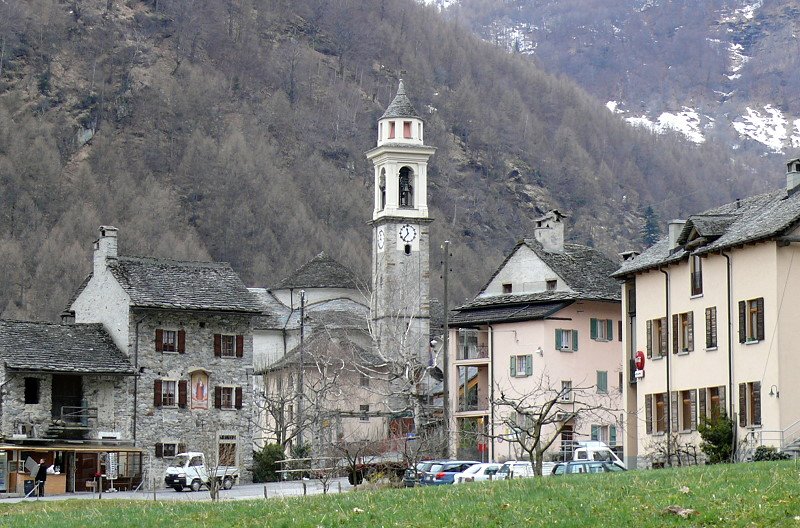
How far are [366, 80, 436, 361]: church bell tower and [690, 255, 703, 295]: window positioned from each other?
49533 millimetres

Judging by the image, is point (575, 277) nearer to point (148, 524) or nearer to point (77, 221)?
point (148, 524)

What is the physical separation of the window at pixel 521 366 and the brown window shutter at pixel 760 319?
28.9 meters

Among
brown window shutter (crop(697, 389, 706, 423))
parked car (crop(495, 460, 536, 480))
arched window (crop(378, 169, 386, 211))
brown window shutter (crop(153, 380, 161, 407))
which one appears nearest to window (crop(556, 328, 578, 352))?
brown window shutter (crop(153, 380, 161, 407))

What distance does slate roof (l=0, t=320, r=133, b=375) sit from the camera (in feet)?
256

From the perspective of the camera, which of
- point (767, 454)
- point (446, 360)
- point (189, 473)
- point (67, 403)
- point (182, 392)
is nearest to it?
point (767, 454)

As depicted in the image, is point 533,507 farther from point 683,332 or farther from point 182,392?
point 182,392

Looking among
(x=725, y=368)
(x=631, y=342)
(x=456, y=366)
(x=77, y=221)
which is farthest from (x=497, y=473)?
(x=77, y=221)

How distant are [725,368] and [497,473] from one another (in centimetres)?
906

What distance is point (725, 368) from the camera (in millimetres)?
60812

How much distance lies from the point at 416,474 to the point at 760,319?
12941mm

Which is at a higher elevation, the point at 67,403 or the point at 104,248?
the point at 104,248

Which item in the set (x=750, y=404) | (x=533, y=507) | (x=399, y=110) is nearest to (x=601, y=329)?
(x=750, y=404)

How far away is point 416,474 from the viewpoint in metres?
57.8

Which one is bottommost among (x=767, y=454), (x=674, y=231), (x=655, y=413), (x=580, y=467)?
(x=580, y=467)
